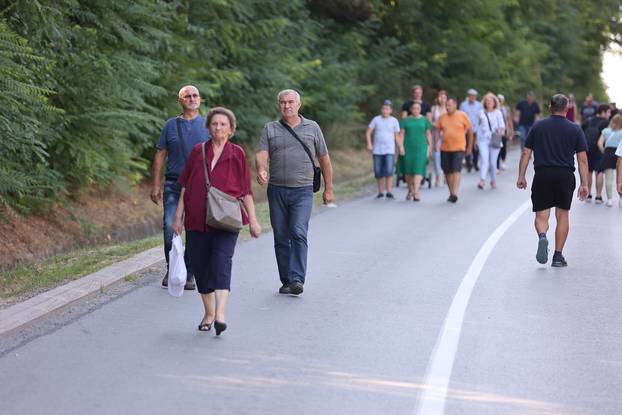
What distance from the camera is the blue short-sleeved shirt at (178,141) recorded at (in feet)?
36.1

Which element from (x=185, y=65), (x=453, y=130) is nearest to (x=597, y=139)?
(x=453, y=130)

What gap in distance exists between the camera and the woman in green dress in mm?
21500

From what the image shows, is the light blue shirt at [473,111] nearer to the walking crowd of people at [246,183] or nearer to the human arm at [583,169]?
the walking crowd of people at [246,183]

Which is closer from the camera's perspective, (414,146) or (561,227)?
(561,227)

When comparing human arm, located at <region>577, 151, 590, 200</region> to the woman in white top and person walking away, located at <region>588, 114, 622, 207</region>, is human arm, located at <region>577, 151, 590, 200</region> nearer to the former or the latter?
person walking away, located at <region>588, 114, 622, 207</region>

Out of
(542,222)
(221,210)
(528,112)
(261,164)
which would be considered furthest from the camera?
(528,112)

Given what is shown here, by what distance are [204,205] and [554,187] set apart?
5.46 meters

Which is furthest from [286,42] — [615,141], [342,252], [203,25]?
[342,252]

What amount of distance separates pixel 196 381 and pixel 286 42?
63.8 ft

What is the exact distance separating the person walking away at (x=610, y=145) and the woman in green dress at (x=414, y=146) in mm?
3141

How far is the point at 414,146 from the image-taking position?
71.9 feet

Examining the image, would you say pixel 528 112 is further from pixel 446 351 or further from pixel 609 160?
pixel 446 351

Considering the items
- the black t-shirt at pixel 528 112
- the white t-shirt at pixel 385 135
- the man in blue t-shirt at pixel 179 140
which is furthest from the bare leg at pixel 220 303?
the black t-shirt at pixel 528 112

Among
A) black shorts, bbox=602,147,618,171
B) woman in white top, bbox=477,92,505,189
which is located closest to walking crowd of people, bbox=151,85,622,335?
black shorts, bbox=602,147,618,171
